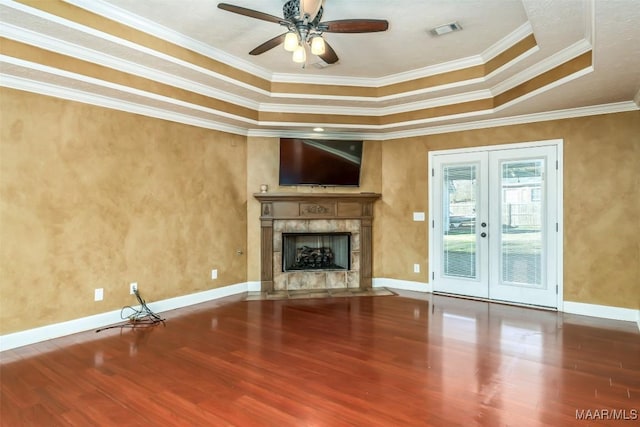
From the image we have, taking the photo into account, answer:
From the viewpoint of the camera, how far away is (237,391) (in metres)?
2.56

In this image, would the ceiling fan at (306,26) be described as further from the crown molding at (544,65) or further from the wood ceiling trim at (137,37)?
the crown molding at (544,65)

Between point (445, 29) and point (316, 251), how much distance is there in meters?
3.78

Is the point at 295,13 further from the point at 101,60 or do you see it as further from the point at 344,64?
the point at 101,60

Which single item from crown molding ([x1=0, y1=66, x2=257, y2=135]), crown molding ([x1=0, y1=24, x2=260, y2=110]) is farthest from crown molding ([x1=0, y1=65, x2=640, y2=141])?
crown molding ([x1=0, y1=24, x2=260, y2=110])

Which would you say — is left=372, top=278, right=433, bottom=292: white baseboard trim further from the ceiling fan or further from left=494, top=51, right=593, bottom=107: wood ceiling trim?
the ceiling fan

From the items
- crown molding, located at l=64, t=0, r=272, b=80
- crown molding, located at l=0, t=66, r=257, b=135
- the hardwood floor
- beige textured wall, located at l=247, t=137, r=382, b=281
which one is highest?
crown molding, located at l=64, t=0, r=272, b=80

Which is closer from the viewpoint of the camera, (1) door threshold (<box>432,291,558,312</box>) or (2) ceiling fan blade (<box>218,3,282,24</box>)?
(2) ceiling fan blade (<box>218,3,282,24</box>)

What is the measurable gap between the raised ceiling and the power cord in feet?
7.57

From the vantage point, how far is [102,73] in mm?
3443

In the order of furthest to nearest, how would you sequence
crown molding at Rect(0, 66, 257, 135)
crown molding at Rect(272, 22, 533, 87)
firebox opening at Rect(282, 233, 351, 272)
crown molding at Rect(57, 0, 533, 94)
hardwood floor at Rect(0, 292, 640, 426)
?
firebox opening at Rect(282, 233, 351, 272) → crown molding at Rect(272, 22, 533, 87) → crown molding at Rect(0, 66, 257, 135) → crown molding at Rect(57, 0, 533, 94) → hardwood floor at Rect(0, 292, 640, 426)

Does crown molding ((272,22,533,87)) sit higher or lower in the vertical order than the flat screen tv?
higher

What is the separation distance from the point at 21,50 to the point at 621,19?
441 centimetres

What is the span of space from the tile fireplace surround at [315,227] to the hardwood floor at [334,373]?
131 cm

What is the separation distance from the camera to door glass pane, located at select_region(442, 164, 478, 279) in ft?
17.0
